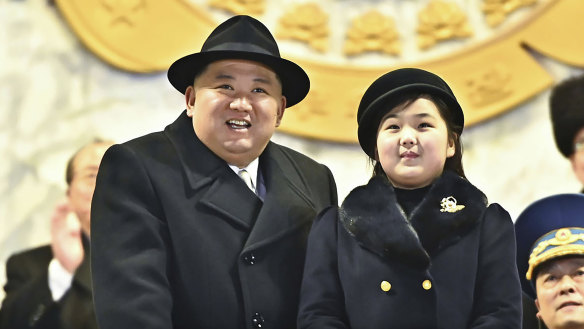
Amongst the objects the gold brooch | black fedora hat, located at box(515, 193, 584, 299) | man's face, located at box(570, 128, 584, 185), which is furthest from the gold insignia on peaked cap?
man's face, located at box(570, 128, 584, 185)

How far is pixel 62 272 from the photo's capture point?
401 centimetres

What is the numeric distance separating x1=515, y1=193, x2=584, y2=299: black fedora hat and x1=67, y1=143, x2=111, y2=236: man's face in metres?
1.95

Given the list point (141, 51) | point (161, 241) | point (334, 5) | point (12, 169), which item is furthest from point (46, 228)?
point (161, 241)

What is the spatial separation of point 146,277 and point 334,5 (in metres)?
2.54

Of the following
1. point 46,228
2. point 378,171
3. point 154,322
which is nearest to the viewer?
point 154,322

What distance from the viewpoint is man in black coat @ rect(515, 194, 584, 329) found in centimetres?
258

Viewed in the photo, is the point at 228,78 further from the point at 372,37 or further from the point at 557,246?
the point at 372,37

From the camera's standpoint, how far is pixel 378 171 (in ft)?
7.50

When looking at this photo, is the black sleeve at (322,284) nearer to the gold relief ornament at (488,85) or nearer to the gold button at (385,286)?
the gold button at (385,286)

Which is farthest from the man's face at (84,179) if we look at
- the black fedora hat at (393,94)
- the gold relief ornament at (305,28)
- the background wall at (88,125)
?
the black fedora hat at (393,94)

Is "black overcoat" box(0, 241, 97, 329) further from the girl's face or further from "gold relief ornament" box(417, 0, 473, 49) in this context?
the girl's face

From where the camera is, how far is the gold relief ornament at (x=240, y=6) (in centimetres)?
436

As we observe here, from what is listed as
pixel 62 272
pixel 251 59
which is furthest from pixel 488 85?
pixel 251 59

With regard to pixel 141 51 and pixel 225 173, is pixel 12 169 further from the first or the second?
pixel 225 173
